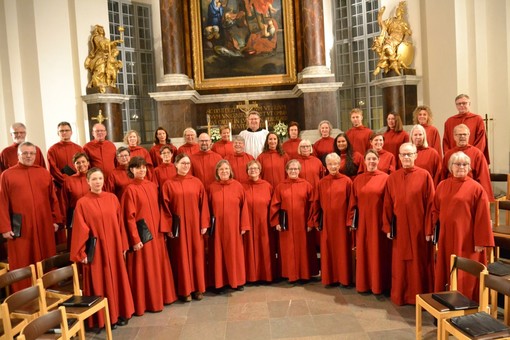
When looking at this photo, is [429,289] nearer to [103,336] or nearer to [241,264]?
[241,264]

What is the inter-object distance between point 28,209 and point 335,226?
4141 mm

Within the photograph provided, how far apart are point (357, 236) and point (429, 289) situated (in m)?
1.07

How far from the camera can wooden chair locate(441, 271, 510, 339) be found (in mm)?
3488

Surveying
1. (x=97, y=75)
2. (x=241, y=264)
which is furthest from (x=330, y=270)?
(x=97, y=75)

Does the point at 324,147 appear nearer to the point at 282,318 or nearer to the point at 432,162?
the point at 432,162

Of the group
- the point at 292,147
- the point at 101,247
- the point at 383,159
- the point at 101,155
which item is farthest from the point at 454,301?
the point at 101,155

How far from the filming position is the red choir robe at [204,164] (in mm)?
7262

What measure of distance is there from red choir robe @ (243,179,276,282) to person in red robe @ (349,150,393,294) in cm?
128

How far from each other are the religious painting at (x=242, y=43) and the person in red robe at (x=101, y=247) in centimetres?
721

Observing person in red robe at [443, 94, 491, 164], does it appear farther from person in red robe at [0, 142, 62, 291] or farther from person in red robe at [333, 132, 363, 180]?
person in red robe at [0, 142, 62, 291]

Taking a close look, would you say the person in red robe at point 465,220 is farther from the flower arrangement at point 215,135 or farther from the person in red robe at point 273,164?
the flower arrangement at point 215,135

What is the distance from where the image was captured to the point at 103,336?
5.15 m

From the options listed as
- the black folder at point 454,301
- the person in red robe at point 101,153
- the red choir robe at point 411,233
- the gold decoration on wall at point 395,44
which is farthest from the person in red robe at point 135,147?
the gold decoration on wall at point 395,44

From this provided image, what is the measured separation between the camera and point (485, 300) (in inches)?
156
